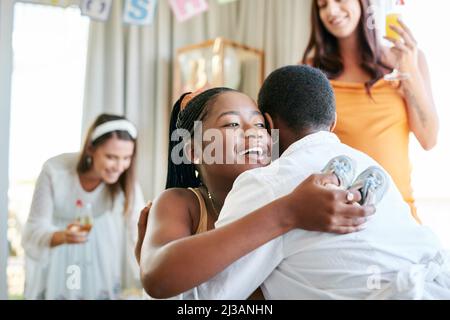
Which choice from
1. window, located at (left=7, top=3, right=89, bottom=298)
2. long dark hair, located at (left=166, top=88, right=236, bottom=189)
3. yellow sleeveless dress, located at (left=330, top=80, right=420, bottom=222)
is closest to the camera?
long dark hair, located at (left=166, top=88, right=236, bottom=189)

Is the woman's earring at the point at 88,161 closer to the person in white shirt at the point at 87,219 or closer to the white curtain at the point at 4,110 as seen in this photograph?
the person in white shirt at the point at 87,219

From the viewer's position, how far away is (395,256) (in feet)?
2.21

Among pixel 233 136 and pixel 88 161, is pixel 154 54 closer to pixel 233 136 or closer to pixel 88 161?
pixel 88 161

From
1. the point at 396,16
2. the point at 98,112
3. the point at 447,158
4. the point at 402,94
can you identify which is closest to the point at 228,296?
the point at 402,94

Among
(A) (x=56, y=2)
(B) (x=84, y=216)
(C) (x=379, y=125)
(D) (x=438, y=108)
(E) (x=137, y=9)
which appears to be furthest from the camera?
(A) (x=56, y=2)

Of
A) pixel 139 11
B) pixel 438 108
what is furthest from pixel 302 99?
pixel 139 11

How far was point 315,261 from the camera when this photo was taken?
2.14 feet

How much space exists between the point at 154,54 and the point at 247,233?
7.46ft

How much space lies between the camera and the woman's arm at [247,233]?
0.62m

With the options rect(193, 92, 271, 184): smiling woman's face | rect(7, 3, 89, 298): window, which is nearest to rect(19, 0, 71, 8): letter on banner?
rect(7, 3, 89, 298): window

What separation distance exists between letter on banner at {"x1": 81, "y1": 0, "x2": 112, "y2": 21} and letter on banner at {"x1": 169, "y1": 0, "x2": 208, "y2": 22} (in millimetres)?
272

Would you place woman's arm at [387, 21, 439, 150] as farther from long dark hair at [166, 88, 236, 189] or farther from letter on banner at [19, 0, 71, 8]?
letter on banner at [19, 0, 71, 8]

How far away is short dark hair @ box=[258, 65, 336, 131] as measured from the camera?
30.7 inches
